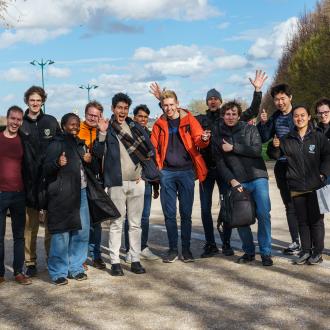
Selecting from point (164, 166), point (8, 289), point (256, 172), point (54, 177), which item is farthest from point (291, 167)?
point (8, 289)

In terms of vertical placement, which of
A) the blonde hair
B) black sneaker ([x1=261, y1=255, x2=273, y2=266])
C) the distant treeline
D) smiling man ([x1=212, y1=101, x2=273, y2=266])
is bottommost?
black sneaker ([x1=261, y1=255, x2=273, y2=266])

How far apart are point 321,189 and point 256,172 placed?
718mm

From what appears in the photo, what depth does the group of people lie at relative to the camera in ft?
20.5

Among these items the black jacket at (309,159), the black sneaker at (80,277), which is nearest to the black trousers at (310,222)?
the black jacket at (309,159)

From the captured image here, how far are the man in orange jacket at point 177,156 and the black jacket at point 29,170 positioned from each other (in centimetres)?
149

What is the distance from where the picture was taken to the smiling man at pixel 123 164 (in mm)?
6523

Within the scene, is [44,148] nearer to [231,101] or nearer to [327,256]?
[231,101]

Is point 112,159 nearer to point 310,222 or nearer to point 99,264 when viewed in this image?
point 99,264

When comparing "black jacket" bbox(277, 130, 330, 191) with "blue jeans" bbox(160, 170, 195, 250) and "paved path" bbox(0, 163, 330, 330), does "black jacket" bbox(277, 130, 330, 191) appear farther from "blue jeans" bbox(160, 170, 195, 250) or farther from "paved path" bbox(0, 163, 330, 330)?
"blue jeans" bbox(160, 170, 195, 250)

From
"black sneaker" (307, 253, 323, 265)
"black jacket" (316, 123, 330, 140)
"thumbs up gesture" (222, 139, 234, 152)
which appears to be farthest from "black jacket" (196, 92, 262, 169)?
"black sneaker" (307, 253, 323, 265)

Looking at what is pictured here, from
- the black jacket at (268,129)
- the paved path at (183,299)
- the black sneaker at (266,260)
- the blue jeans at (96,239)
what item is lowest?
the paved path at (183,299)

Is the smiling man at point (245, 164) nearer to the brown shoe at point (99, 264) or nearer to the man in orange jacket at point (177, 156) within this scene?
the man in orange jacket at point (177, 156)

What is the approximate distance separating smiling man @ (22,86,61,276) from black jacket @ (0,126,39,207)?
2 cm

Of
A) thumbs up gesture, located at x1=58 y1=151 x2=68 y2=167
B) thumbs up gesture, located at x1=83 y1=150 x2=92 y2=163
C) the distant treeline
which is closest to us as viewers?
thumbs up gesture, located at x1=58 y1=151 x2=68 y2=167
